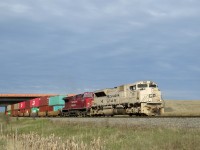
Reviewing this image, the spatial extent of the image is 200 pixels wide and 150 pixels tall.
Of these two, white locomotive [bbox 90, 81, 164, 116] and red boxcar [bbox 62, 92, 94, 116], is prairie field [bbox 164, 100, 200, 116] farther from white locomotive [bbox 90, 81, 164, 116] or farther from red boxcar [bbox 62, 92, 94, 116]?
red boxcar [bbox 62, 92, 94, 116]

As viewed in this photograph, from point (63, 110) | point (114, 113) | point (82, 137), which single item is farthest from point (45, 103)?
point (82, 137)

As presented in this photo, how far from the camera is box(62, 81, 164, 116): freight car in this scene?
107 ft

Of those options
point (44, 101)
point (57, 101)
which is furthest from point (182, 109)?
point (44, 101)

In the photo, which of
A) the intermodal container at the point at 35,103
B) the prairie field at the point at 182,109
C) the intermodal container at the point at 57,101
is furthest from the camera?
the intermodal container at the point at 35,103

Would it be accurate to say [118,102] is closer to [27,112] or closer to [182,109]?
[182,109]

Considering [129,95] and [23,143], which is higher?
[129,95]

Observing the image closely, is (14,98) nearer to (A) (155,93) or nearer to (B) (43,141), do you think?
(A) (155,93)

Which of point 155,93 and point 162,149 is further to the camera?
point 155,93

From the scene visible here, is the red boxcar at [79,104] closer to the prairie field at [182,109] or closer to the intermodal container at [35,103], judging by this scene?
the prairie field at [182,109]

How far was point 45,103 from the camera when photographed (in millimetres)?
64562

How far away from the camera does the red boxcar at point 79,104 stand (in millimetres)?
45531

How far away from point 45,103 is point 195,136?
49.8m

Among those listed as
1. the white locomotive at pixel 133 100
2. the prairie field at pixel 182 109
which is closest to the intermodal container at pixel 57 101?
the prairie field at pixel 182 109

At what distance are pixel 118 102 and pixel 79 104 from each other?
12.0 meters
